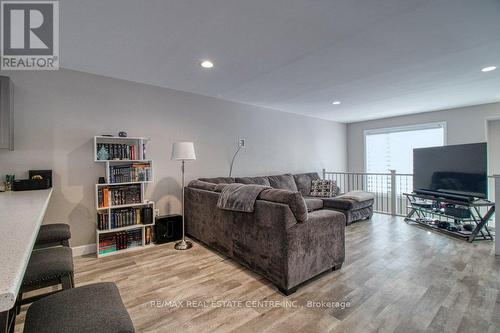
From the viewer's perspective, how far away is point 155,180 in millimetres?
3631

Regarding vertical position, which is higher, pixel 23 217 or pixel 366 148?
pixel 366 148

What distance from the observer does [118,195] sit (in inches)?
124

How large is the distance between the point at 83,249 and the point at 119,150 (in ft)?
4.49

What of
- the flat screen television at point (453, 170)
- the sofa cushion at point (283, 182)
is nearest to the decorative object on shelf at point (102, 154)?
the sofa cushion at point (283, 182)

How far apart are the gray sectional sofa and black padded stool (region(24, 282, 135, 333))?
4.55ft

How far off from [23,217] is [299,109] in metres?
4.96

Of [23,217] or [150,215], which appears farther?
[150,215]

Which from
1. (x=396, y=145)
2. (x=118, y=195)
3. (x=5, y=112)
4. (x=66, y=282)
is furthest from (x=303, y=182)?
(x=5, y=112)

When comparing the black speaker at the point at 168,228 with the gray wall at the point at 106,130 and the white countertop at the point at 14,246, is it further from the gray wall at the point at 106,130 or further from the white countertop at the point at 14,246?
the white countertop at the point at 14,246

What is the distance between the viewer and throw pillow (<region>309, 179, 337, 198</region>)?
16.3 ft

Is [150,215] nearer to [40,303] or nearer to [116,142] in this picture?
[116,142]

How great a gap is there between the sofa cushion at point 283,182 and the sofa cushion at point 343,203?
0.75 meters

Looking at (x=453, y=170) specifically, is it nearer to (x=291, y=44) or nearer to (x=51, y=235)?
(x=291, y=44)

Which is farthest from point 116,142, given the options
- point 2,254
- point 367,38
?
point 367,38
